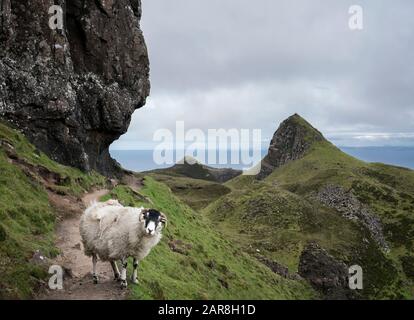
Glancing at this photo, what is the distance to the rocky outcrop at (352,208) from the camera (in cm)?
10966

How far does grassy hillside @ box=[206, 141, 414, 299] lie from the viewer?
91125mm

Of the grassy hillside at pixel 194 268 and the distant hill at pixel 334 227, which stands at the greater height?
the grassy hillside at pixel 194 268

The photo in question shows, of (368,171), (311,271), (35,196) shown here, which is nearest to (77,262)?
(35,196)

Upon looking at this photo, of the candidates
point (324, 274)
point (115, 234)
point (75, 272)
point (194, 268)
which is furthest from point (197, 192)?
point (115, 234)

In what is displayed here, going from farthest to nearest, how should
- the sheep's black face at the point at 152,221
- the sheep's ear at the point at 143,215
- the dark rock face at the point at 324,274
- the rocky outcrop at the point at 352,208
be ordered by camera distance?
the rocky outcrop at the point at 352,208 → the dark rock face at the point at 324,274 → the sheep's ear at the point at 143,215 → the sheep's black face at the point at 152,221

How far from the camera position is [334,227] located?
107375 millimetres

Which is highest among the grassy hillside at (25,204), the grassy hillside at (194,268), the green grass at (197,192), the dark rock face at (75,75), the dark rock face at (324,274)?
→ the dark rock face at (75,75)

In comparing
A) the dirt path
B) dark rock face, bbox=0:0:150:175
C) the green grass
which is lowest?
the green grass

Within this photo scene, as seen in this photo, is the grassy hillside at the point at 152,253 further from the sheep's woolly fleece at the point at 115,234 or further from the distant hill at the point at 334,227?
the distant hill at the point at 334,227

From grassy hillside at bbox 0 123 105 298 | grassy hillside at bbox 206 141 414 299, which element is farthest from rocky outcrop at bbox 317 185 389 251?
grassy hillside at bbox 0 123 105 298

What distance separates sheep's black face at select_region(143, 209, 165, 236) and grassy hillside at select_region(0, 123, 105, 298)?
5.85 m

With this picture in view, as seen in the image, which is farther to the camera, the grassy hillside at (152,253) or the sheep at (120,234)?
the grassy hillside at (152,253)

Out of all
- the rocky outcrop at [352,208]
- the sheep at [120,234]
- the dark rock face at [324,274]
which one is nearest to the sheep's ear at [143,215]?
the sheep at [120,234]

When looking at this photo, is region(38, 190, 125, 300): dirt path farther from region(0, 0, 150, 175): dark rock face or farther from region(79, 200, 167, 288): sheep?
region(0, 0, 150, 175): dark rock face
